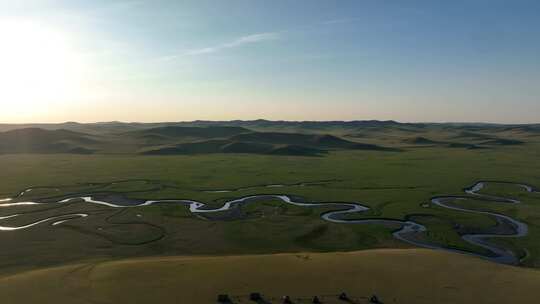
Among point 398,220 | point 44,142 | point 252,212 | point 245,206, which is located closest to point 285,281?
point 398,220

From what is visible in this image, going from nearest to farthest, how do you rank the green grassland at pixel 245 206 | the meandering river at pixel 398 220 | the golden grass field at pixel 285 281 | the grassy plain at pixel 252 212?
1. the golden grass field at pixel 285 281
2. the grassy plain at pixel 252 212
3. the green grassland at pixel 245 206
4. the meandering river at pixel 398 220

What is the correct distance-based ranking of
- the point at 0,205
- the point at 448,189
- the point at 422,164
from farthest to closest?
the point at 422,164 → the point at 448,189 → the point at 0,205

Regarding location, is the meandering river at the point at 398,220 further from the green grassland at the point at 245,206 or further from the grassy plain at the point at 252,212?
the grassy plain at the point at 252,212

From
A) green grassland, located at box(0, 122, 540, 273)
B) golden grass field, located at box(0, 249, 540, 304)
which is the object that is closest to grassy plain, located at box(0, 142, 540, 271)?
green grassland, located at box(0, 122, 540, 273)

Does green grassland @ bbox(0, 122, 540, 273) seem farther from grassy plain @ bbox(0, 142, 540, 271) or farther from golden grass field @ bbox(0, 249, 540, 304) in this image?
golden grass field @ bbox(0, 249, 540, 304)

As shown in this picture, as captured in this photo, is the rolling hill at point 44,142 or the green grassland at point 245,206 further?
the rolling hill at point 44,142

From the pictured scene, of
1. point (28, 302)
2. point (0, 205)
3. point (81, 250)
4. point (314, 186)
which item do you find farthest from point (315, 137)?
point (28, 302)

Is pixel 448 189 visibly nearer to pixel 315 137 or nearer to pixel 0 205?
pixel 0 205

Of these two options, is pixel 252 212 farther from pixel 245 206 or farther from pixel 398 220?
pixel 398 220

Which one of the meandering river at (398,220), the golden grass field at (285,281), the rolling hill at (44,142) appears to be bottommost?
the meandering river at (398,220)

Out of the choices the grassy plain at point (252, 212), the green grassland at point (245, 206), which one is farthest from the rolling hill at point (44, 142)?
the grassy plain at point (252, 212)
